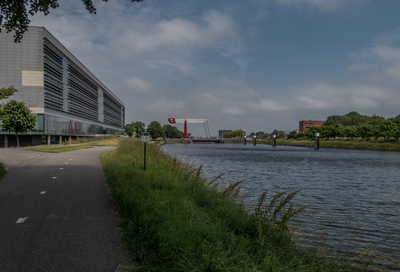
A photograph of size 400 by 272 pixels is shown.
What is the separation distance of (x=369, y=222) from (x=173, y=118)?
15740cm

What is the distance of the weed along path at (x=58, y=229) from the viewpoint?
4297mm

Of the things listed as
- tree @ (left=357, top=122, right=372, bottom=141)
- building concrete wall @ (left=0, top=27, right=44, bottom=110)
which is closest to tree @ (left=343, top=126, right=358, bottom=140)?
tree @ (left=357, top=122, right=372, bottom=141)

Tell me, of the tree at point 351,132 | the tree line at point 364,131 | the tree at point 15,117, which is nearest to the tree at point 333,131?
the tree line at point 364,131

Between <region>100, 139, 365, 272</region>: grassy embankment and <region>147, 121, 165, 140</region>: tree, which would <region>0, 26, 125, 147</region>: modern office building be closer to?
<region>100, 139, 365, 272</region>: grassy embankment

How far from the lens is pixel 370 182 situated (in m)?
20.3

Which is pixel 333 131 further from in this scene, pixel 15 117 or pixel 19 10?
pixel 19 10

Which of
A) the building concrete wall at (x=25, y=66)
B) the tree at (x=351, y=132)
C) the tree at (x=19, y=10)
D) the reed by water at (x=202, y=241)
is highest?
the building concrete wall at (x=25, y=66)

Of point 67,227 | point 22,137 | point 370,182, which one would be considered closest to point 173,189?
point 67,227

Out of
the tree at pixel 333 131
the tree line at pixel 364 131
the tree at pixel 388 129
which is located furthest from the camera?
the tree at pixel 333 131

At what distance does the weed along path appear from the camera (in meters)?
4.30

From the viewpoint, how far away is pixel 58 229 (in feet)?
18.4

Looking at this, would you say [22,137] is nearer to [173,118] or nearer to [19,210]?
[19,210]

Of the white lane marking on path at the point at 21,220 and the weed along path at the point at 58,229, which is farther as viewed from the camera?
the white lane marking on path at the point at 21,220

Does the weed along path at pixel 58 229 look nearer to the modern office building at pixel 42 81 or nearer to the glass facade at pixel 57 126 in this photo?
the modern office building at pixel 42 81
